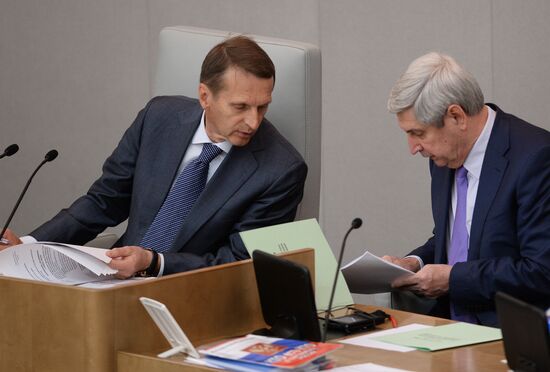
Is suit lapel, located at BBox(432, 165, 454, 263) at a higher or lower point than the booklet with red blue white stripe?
higher

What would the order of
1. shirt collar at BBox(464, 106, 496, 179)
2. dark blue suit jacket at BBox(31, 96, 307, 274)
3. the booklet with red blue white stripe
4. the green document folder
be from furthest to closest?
dark blue suit jacket at BBox(31, 96, 307, 274), shirt collar at BBox(464, 106, 496, 179), the green document folder, the booklet with red blue white stripe

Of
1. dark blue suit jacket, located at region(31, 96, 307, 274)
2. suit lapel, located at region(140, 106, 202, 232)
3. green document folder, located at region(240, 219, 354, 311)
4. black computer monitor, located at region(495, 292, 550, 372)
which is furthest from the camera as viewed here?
suit lapel, located at region(140, 106, 202, 232)

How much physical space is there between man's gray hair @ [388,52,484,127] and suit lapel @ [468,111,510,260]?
104 millimetres

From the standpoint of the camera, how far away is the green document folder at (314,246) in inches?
100

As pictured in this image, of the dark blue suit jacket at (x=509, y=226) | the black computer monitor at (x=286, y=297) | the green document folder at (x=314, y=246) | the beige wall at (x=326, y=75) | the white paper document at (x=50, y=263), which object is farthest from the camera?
the beige wall at (x=326, y=75)

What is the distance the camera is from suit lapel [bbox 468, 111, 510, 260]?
279 cm

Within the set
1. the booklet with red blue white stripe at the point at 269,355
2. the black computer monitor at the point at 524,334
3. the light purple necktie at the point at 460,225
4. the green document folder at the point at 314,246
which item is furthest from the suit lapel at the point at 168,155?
the black computer monitor at the point at 524,334

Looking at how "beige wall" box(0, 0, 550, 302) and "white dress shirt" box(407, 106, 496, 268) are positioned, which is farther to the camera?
"beige wall" box(0, 0, 550, 302)

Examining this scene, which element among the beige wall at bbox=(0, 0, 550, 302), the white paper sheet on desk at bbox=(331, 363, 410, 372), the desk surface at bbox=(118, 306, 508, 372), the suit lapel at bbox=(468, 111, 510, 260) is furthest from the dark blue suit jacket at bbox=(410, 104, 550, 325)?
the beige wall at bbox=(0, 0, 550, 302)

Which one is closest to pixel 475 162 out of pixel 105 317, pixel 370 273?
pixel 370 273

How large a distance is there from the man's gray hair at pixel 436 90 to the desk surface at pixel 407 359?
73cm

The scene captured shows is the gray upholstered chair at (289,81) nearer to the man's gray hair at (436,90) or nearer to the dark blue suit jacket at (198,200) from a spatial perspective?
the dark blue suit jacket at (198,200)

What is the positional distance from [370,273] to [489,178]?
425 millimetres

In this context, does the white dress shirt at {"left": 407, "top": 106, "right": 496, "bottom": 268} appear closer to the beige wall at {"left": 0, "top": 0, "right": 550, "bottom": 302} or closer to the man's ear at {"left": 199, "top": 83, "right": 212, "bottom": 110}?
the man's ear at {"left": 199, "top": 83, "right": 212, "bottom": 110}
